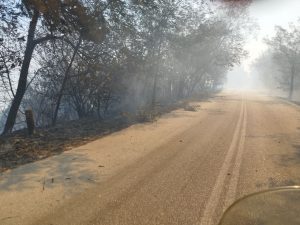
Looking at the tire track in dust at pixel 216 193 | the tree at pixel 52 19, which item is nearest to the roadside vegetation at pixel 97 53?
the tree at pixel 52 19

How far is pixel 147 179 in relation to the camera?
739cm

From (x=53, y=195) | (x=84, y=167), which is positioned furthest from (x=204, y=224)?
(x=84, y=167)

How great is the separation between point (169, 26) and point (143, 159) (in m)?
20.5

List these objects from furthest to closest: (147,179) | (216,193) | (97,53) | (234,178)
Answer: (97,53), (234,178), (147,179), (216,193)

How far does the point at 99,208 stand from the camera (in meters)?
5.73

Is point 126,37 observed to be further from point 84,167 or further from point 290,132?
point 84,167

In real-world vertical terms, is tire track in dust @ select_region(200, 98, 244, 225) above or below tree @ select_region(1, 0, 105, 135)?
below

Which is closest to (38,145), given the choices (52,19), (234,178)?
(52,19)

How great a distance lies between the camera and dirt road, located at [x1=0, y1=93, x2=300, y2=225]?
18.1 ft

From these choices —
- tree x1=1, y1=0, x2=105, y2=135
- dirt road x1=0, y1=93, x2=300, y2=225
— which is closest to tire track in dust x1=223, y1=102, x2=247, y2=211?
dirt road x1=0, y1=93, x2=300, y2=225

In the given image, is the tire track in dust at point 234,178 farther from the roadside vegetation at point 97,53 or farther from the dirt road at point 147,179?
the roadside vegetation at point 97,53

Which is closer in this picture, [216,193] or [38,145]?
[216,193]

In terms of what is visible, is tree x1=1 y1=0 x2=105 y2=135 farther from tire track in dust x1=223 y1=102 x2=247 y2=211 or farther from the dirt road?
tire track in dust x1=223 y1=102 x2=247 y2=211

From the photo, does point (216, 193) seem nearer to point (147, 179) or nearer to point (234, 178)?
point (234, 178)
